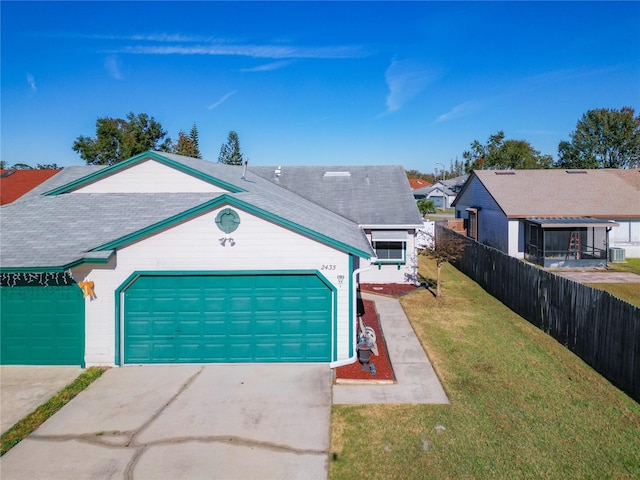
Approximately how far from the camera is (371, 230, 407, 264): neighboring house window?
1905cm

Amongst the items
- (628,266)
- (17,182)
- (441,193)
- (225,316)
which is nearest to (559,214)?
(628,266)

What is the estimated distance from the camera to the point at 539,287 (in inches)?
543

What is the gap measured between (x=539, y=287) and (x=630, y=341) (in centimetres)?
482

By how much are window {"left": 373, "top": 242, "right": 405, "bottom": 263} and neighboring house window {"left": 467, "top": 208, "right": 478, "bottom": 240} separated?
54.2ft

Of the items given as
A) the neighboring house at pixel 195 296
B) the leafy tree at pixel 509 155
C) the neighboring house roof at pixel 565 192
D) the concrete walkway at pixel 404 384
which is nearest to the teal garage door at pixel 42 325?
the neighboring house at pixel 195 296

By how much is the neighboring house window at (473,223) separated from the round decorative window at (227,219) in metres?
27.3

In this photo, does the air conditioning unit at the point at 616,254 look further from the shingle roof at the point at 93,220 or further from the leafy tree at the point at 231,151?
the leafy tree at the point at 231,151

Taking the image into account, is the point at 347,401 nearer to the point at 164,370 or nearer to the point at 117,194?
the point at 164,370

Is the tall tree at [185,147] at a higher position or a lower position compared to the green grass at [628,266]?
higher

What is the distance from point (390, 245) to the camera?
19797mm

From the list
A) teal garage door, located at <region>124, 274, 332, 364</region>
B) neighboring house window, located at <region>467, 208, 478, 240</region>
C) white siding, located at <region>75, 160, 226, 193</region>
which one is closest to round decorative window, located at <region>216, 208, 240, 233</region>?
teal garage door, located at <region>124, 274, 332, 364</region>

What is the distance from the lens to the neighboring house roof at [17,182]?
1136 inches

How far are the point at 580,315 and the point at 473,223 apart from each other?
80.1ft

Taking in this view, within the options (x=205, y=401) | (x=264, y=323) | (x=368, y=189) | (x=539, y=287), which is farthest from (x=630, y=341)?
(x=368, y=189)
